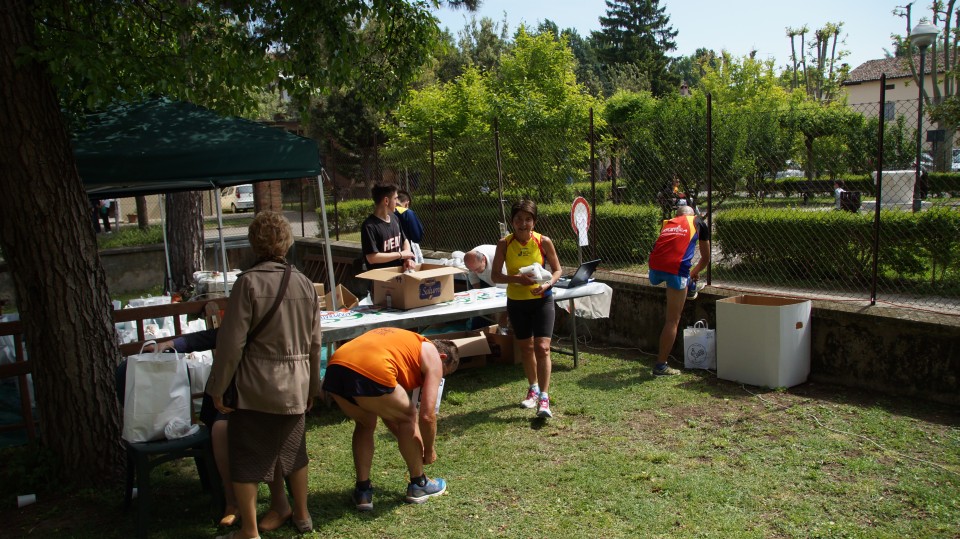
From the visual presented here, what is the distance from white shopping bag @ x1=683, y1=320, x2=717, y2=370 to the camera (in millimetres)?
6262

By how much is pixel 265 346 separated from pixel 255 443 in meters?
0.48

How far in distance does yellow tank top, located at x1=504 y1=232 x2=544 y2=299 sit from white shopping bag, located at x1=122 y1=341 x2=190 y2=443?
8.22 ft

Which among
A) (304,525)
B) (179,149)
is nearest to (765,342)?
(304,525)

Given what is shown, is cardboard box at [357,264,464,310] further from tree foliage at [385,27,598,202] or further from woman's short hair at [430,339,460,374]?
tree foliage at [385,27,598,202]

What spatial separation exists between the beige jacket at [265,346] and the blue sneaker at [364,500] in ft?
2.42

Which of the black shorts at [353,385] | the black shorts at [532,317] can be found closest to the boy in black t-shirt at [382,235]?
the black shorts at [532,317]

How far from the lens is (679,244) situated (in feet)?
20.1

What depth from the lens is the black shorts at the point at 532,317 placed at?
5.33 m

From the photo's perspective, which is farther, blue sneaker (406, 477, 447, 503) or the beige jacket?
blue sneaker (406, 477, 447, 503)

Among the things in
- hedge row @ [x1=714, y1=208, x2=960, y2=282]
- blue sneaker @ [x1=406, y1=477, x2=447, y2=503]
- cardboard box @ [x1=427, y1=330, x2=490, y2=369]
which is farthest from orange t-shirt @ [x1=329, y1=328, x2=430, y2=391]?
hedge row @ [x1=714, y1=208, x2=960, y2=282]

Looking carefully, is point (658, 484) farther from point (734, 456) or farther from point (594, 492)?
point (734, 456)

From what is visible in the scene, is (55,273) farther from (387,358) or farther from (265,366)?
(387,358)

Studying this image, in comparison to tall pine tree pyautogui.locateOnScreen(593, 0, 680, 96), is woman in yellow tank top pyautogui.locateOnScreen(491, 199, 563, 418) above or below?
below

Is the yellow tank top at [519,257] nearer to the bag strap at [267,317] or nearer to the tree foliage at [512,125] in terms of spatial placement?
the bag strap at [267,317]
